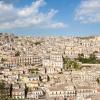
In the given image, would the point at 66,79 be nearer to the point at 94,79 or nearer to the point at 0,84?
the point at 94,79

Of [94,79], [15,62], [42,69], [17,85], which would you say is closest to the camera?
[17,85]

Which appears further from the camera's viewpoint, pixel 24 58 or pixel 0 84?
pixel 24 58

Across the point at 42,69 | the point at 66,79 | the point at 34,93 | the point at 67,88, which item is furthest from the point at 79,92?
the point at 42,69

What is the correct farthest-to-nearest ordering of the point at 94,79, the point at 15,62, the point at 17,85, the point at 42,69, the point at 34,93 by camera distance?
the point at 15,62
the point at 42,69
the point at 94,79
the point at 17,85
the point at 34,93

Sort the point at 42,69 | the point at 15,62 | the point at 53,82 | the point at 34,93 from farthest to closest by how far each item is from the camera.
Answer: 1. the point at 15,62
2. the point at 42,69
3. the point at 53,82
4. the point at 34,93

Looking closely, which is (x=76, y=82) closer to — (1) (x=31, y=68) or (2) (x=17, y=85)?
(2) (x=17, y=85)

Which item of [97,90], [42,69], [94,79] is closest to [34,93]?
[97,90]

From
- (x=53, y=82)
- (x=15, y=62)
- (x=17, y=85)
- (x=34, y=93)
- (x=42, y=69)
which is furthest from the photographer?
(x=15, y=62)

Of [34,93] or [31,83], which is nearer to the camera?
[34,93]
